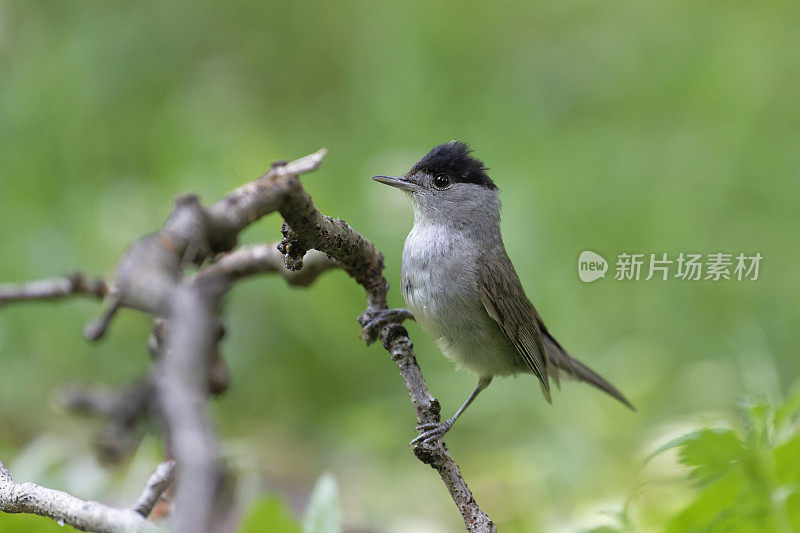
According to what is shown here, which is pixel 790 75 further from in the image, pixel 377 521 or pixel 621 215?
pixel 377 521

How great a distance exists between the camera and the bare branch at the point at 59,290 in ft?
9.16

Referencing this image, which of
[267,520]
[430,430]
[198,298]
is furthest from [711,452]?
[198,298]

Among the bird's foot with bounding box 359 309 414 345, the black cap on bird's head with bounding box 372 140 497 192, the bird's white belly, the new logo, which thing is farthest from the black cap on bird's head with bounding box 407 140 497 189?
the new logo

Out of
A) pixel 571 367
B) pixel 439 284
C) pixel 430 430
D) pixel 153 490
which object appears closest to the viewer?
pixel 153 490

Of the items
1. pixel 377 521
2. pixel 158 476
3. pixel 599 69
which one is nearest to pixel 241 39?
pixel 599 69

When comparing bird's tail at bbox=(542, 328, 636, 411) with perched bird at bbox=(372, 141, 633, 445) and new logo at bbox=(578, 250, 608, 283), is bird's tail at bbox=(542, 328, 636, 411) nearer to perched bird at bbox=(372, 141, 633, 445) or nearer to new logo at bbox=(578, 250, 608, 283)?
perched bird at bbox=(372, 141, 633, 445)

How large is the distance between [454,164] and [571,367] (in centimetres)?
117

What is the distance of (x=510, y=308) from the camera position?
3209 millimetres

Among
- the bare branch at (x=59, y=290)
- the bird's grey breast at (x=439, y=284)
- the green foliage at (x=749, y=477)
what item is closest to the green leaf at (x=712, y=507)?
the green foliage at (x=749, y=477)

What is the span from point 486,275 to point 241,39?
15.2 ft

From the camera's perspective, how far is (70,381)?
4180 mm

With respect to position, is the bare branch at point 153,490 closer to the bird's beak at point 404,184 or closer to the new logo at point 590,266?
the bird's beak at point 404,184

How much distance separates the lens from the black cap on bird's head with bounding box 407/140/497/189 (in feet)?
10.9

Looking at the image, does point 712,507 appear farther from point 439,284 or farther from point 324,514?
point 439,284
